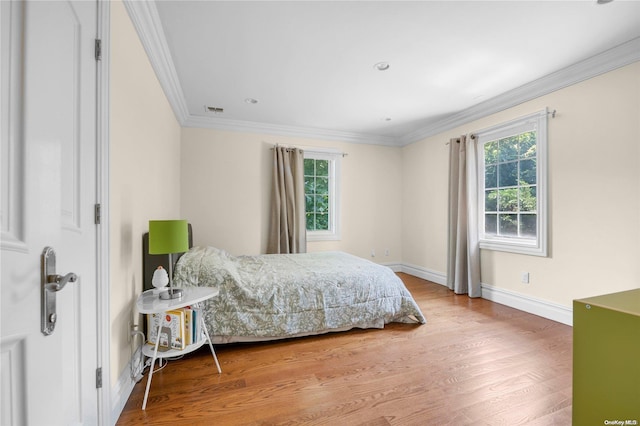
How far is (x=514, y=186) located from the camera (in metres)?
3.41

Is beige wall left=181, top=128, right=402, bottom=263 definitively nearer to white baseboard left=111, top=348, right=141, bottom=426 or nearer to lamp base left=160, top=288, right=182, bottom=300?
lamp base left=160, top=288, right=182, bottom=300

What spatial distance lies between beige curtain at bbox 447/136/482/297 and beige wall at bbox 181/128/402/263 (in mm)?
1344

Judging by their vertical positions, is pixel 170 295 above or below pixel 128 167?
below

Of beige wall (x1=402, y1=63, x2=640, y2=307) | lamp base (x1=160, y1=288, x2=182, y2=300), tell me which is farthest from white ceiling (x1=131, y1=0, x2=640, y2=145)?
lamp base (x1=160, y1=288, x2=182, y2=300)

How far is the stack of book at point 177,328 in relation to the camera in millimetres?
1854

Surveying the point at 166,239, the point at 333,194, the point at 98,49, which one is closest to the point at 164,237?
the point at 166,239

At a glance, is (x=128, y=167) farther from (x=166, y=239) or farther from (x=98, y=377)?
(x=98, y=377)

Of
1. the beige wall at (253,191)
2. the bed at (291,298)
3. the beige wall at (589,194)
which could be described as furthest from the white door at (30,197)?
the beige wall at (589,194)

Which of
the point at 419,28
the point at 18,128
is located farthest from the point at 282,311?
the point at 419,28

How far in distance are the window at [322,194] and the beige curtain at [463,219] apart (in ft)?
5.93

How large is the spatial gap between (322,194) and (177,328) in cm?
337

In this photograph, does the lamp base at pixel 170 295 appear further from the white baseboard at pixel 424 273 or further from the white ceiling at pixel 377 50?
the white baseboard at pixel 424 273

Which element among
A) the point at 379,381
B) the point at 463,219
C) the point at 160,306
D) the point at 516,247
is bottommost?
the point at 379,381

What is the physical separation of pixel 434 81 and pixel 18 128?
3289 millimetres
